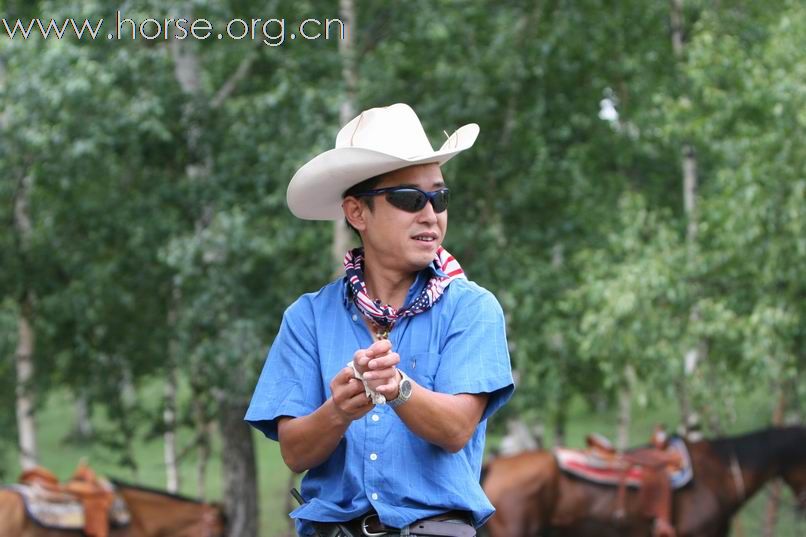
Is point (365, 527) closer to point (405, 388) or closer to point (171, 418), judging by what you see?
point (405, 388)

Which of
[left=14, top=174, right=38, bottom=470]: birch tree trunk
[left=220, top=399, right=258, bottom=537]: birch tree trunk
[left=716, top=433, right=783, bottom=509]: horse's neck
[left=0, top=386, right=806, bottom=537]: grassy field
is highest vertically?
[left=14, top=174, right=38, bottom=470]: birch tree trunk

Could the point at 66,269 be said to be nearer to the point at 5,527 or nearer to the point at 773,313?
the point at 5,527

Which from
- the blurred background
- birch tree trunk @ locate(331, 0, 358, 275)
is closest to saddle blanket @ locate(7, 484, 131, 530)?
the blurred background

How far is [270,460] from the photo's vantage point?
22.4 m

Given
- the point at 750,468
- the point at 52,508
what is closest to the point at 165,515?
the point at 52,508

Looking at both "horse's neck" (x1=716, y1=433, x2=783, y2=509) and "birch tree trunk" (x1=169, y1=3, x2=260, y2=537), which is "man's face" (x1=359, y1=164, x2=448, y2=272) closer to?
"horse's neck" (x1=716, y1=433, x2=783, y2=509)

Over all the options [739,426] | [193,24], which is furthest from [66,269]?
[739,426]

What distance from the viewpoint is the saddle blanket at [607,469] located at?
908 cm

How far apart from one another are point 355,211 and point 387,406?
1.53 feet

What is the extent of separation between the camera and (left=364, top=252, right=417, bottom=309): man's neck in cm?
281

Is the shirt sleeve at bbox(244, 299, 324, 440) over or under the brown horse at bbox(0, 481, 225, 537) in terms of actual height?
Answer: over

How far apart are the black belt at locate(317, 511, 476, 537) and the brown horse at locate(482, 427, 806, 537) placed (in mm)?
6295

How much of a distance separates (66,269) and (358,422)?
9490mm

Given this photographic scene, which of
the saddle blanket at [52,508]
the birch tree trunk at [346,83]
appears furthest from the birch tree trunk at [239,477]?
the saddle blanket at [52,508]
